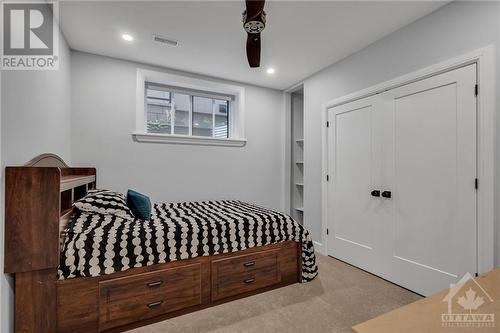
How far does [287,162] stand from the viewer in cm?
436

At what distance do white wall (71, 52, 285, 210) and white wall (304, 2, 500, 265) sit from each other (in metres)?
0.77

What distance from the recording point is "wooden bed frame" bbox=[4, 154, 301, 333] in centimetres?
144

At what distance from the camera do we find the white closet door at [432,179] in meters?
1.95

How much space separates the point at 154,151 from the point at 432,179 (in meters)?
3.17

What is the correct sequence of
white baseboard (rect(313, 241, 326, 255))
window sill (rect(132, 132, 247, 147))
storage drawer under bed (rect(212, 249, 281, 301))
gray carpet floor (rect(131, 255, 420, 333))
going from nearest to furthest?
1. gray carpet floor (rect(131, 255, 420, 333))
2. storage drawer under bed (rect(212, 249, 281, 301))
3. window sill (rect(132, 132, 247, 147))
4. white baseboard (rect(313, 241, 326, 255))

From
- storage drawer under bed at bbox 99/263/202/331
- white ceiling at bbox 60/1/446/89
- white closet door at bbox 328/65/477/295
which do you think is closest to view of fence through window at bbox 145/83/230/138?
white ceiling at bbox 60/1/446/89

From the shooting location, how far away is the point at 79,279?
1620 millimetres

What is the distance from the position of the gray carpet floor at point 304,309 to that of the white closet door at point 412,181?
0.34 meters

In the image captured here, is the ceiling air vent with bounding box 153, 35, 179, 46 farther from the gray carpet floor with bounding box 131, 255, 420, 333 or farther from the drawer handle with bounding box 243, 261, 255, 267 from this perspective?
the gray carpet floor with bounding box 131, 255, 420, 333

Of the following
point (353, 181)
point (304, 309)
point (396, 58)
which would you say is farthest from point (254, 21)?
point (353, 181)

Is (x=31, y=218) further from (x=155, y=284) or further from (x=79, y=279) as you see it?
(x=155, y=284)

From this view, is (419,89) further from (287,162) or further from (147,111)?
(147,111)

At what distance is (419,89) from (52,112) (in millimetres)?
3402

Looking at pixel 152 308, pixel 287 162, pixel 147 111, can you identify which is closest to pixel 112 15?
pixel 147 111
